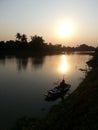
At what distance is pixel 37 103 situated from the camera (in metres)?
42.0

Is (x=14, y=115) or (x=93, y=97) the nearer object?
(x=93, y=97)

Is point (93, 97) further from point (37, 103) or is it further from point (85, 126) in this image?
point (37, 103)

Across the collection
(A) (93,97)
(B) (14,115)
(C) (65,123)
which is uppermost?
(A) (93,97)

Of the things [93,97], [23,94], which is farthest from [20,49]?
[93,97]

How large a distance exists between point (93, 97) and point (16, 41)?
18077 cm

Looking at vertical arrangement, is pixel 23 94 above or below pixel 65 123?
below

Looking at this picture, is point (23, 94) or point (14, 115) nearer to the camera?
point (14, 115)

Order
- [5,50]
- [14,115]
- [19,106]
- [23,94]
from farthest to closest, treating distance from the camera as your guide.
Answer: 1. [5,50]
2. [23,94]
3. [19,106]
4. [14,115]

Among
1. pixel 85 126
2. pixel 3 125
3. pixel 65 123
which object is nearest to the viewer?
pixel 85 126

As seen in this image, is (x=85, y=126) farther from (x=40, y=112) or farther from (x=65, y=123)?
(x=40, y=112)

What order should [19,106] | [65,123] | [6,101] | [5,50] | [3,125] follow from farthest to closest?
[5,50] → [6,101] → [19,106] → [3,125] → [65,123]

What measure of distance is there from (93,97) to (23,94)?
30.3 m

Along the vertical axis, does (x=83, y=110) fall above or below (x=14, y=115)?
above

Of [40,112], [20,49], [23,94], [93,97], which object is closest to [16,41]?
[20,49]
